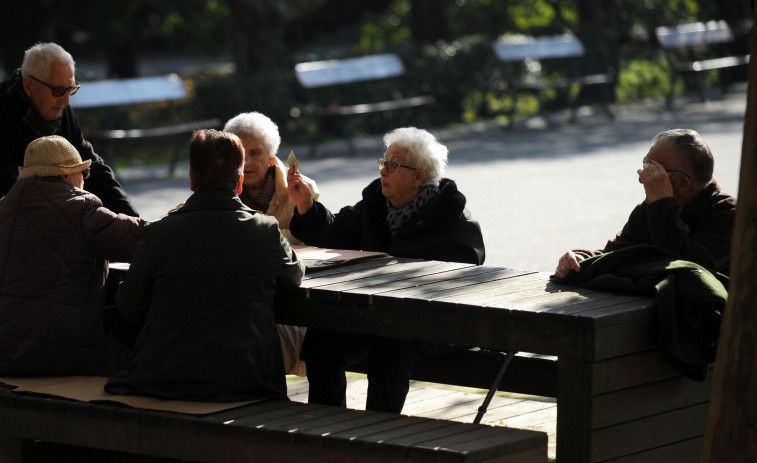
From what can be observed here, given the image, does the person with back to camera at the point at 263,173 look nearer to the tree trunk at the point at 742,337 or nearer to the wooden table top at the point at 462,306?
the wooden table top at the point at 462,306

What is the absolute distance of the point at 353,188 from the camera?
13734mm

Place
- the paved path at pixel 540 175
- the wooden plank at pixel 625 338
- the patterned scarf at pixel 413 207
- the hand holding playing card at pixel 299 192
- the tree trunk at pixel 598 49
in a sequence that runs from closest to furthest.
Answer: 1. the wooden plank at pixel 625 338
2. the patterned scarf at pixel 413 207
3. the hand holding playing card at pixel 299 192
4. the paved path at pixel 540 175
5. the tree trunk at pixel 598 49

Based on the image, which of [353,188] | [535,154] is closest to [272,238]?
[353,188]

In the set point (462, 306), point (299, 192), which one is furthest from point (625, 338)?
point (299, 192)

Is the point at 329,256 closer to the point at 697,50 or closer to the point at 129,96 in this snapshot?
the point at 129,96

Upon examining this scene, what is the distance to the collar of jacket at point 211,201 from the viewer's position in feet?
15.3

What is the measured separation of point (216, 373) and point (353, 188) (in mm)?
9239

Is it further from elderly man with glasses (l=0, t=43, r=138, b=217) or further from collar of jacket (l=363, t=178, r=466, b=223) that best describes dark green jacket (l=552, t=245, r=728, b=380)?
elderly man with glasses (l=0, t=43, r=138, b=217)

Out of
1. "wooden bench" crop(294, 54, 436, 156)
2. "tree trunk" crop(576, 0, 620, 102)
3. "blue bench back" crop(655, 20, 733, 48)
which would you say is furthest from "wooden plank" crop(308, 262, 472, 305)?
"blue bench back" crop(655, 20, 733, 48)

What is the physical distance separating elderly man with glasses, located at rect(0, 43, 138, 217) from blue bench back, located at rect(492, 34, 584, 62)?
13.9m

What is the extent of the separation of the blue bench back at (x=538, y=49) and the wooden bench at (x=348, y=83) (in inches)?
49.6

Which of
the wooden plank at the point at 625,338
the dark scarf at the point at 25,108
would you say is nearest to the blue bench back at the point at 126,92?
the dark scarf at the point at 25,108

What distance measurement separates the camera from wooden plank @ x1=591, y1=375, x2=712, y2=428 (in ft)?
14.0

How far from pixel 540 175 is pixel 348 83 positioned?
4.79 metres
